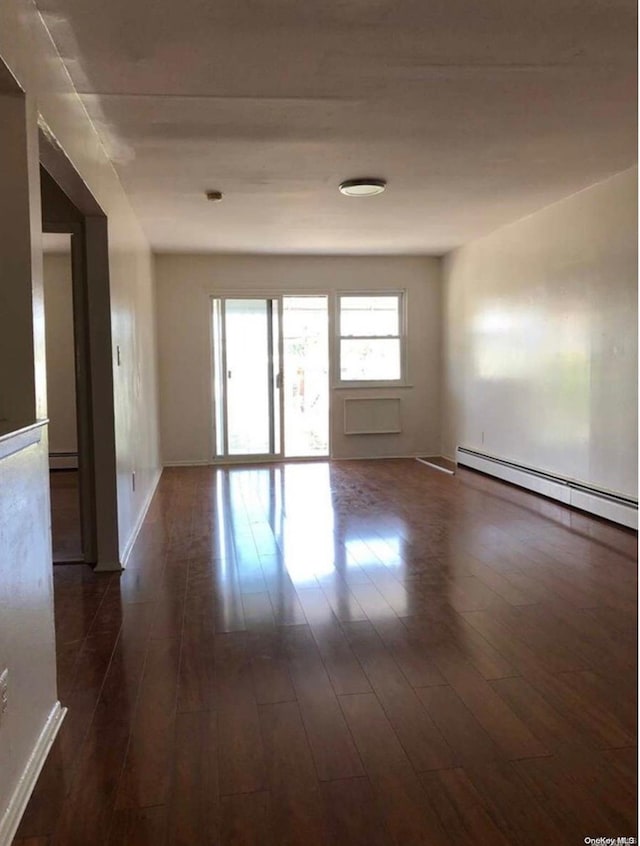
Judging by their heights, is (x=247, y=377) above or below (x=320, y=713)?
above

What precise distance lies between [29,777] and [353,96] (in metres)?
2.97

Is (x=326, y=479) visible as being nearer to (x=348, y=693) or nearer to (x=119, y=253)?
(x=119, y=253)

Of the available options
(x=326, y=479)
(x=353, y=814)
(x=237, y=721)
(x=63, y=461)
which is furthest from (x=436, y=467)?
(x=353, y=814)

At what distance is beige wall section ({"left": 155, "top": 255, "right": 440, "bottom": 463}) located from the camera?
7.91 m

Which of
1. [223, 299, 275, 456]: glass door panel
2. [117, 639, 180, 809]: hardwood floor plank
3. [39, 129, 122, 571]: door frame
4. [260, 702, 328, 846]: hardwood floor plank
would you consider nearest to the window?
[223, 299, 275, 456]: glass door panel

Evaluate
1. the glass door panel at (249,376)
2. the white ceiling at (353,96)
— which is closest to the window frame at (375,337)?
the glass door panel at (249,376)

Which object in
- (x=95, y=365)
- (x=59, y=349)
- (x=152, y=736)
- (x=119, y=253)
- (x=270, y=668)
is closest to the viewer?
(x=152, y=736)

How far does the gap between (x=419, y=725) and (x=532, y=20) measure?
2.48 meters

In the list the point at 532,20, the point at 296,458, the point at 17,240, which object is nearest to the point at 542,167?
the point at 532,20

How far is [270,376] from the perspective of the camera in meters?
8.18

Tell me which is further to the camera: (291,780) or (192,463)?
(192,463)

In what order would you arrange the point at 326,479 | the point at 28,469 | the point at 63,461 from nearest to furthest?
the point at 28,469, the point at 326,479, the point at 63,461

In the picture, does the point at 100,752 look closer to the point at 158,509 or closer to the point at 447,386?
the point at 158,509

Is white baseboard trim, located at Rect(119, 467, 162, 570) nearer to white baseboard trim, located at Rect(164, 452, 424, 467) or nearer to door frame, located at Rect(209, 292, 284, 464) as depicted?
white baseboard trim, located at Rect(164, 452, 424, 467)
